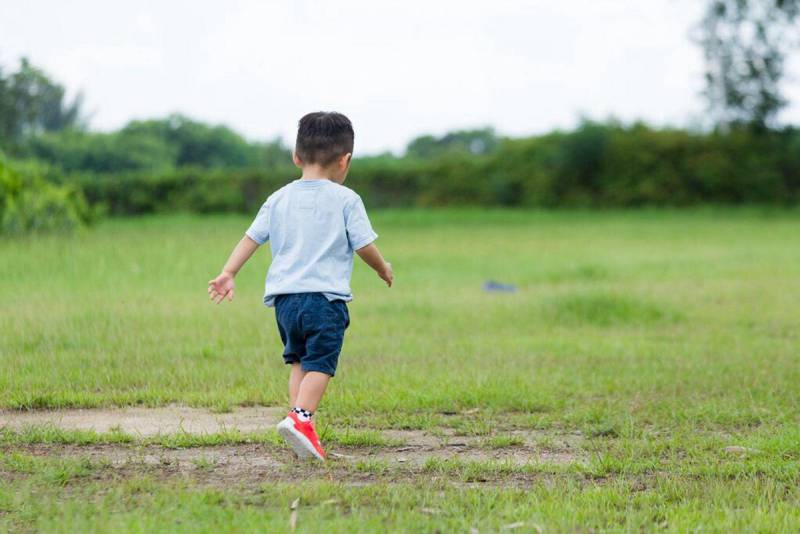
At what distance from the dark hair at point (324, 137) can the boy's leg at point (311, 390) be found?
97 centimetres

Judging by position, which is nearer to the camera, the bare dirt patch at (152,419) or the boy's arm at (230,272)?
the boy's arm at (230,272)

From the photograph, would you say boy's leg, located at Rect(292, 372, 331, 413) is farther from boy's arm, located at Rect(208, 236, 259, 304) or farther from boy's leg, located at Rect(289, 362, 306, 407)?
boy's arm, located at Rect(208, 236, 259, 304)

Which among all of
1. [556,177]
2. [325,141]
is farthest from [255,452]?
[556,177]

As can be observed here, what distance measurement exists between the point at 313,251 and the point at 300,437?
2.77ft

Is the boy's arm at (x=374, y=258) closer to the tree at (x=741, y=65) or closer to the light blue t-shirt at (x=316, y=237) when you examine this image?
the light blue t-shirt at (x=316, y=237)

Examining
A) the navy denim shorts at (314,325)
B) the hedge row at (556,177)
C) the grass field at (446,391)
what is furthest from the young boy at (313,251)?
the hedge row at (556,177)

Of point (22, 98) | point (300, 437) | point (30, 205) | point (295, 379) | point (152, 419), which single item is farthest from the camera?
point (22, 98)

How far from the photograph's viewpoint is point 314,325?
4.49 meters

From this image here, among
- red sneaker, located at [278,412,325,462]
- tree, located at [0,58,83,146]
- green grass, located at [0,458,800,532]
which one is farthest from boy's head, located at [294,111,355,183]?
tree, located at [0,58,83,146]

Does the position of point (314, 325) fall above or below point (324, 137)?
below

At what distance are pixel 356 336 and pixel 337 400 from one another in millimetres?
2845

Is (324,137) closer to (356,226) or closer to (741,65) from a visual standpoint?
(356,226)

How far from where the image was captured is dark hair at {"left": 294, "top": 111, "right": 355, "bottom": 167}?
4.59m

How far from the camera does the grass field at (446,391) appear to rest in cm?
356
